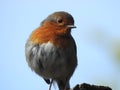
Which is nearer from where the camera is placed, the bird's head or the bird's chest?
the bird's chest

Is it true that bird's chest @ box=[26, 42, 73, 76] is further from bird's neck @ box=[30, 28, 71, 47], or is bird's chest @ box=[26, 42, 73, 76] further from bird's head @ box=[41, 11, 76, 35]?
bird's head @ box=[41, 11, 76, 35]

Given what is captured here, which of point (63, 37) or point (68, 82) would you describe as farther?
point (68, 82)

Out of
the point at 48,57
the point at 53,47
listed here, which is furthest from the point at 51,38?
the point at 48,57

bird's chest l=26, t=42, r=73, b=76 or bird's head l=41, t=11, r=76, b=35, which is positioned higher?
bird's head l=41, t=11, r=76, b=35

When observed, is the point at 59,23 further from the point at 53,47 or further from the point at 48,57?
the point at 48,57

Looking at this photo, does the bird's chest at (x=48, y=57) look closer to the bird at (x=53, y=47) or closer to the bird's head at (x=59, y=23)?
the bird at (x=53, y=47)

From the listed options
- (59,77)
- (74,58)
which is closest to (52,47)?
(74,58)

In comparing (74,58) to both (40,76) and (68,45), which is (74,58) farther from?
(40,76)

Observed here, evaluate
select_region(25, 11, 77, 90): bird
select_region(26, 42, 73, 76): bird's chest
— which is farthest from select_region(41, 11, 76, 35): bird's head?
select_region(26, 42, 73, 76): bird's chest
